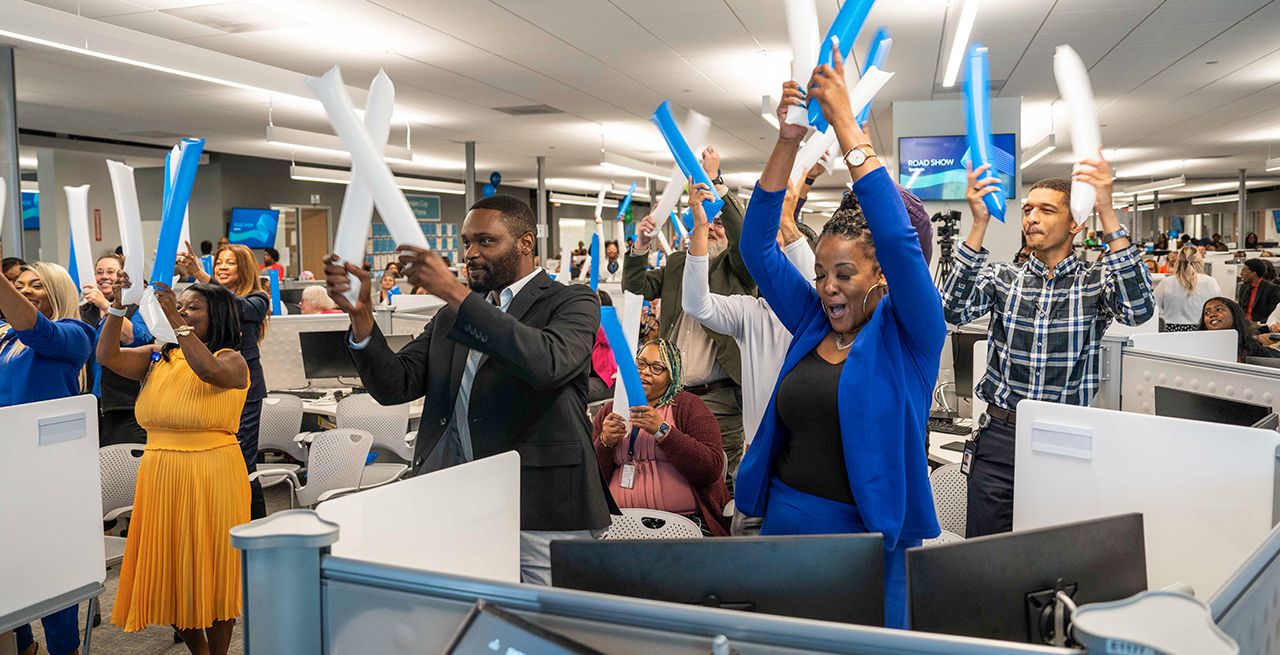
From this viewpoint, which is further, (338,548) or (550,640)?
(338,548)

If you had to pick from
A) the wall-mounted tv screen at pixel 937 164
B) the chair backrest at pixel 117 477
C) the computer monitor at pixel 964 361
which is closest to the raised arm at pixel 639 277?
the computer monitor at pixel 964 361

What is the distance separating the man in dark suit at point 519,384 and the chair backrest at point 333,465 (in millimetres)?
1950

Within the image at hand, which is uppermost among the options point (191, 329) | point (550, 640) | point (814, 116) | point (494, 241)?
point (814, 116)

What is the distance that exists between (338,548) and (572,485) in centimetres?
58

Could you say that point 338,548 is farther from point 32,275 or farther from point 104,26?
point 104,26

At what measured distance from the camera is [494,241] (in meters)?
1.93

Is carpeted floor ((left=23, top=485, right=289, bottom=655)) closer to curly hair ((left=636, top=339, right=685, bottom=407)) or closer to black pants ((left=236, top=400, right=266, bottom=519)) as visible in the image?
black pants ((left=236, top=400, right=266, bottom=519))

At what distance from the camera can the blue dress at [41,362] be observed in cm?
307

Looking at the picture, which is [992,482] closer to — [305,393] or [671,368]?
[671,368]

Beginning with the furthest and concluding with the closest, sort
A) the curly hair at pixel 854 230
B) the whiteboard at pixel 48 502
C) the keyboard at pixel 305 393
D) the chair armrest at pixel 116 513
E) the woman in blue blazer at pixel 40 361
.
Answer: the keyboard at pixel 305 393 < the chair armrest at pixel 116 513 < the woman in blue blazer at pixel 40 361 < the whiteboard at pixel 48 502 < the curly hair at pixel 854 230

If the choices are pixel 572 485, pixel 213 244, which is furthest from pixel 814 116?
pixel 213 244

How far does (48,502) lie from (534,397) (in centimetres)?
149

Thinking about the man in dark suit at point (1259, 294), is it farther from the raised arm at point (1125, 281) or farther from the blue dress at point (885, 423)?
the blue dress at point (885, 423)

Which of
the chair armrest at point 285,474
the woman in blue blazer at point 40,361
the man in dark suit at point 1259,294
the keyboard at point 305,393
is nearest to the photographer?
the woman in blue blazer at point 40,361
